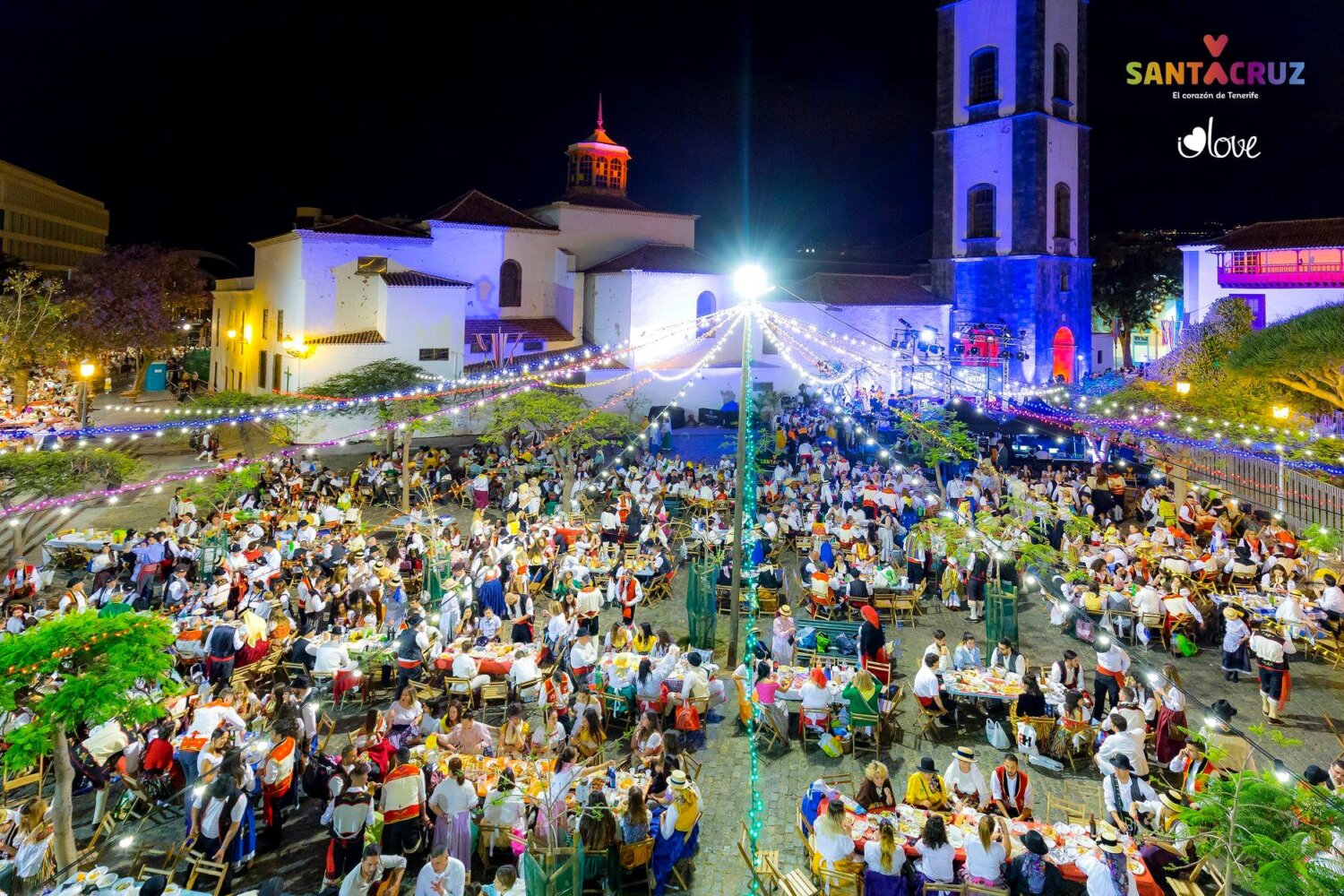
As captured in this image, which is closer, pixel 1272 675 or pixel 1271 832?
pixel 1271 832

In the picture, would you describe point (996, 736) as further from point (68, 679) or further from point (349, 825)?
point (68, 679)

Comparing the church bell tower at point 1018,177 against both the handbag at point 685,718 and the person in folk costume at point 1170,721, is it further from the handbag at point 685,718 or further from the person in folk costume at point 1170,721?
the handbag at point 685,718

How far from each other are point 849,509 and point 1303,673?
308 inches

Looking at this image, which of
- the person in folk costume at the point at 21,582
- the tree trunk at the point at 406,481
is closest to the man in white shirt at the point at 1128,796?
the person in folk costume at the point at 21,582

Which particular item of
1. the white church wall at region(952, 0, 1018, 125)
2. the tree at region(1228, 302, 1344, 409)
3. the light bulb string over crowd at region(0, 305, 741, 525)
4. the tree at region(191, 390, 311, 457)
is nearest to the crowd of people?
the light bulb string over crowd at region(0, 305, 741, 525)

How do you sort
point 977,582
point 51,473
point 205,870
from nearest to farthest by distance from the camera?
1. point 205,870
2. point 977,582
3. point 51,473

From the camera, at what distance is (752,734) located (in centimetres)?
985

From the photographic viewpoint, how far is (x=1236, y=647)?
11.5 m

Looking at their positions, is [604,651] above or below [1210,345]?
below

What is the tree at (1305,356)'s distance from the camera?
16312 millimetres

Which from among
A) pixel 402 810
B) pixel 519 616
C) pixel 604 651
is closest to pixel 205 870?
pixel 402 810

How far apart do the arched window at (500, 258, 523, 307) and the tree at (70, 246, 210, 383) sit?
1461 centimetres

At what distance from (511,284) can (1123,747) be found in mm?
33132

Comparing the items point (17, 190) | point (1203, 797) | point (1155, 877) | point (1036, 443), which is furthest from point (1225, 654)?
point (17, 190)
